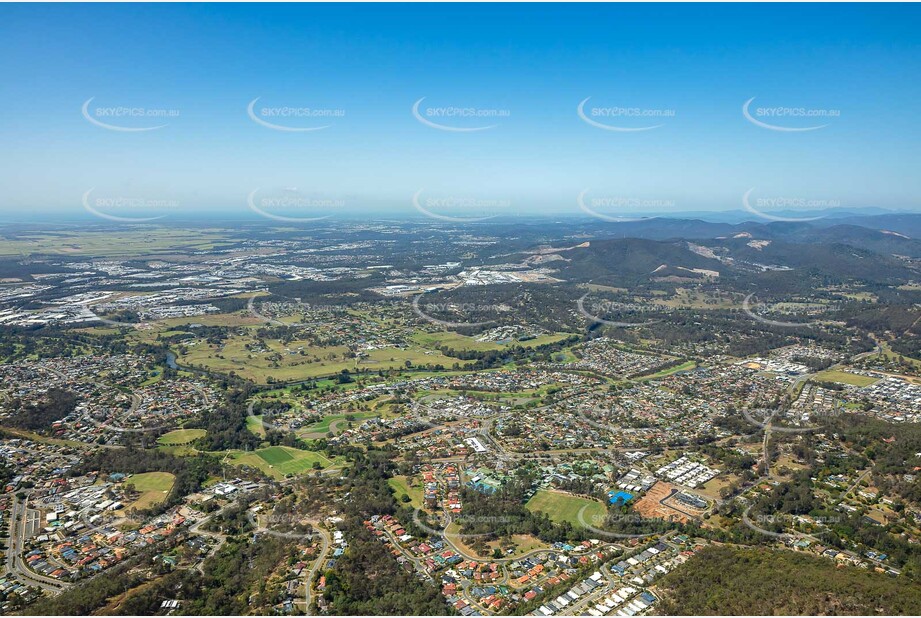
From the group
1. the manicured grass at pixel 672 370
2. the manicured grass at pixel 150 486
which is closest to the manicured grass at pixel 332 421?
the manicured grass at pixel 150 486

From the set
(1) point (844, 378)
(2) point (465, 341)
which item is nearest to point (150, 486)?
(2) point (465, 341)

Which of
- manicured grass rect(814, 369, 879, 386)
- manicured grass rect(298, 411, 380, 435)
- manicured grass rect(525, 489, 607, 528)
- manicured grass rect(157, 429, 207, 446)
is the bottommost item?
manicured grass rect(525, 489, 607, 528)

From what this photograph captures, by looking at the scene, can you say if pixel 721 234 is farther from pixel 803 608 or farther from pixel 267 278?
pixel 803 608

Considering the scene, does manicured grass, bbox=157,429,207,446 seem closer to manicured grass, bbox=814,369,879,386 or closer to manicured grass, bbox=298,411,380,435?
manicured grass, bbox=298,411,380,435

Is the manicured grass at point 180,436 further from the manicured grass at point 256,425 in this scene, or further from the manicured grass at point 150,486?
the manicured grass at point 150,486

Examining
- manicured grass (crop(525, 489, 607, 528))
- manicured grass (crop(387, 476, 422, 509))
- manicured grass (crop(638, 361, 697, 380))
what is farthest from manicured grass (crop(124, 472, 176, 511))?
manicured grass (crop(638, 361, 697, 380))

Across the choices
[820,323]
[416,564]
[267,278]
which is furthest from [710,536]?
[267,278]
